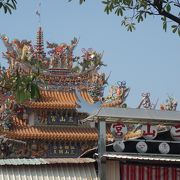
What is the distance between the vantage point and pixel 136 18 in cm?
817

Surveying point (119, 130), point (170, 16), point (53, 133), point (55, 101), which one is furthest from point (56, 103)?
point (170, 16)

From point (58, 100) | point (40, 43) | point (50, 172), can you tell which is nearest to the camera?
point (50, 172)

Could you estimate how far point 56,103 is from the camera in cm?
2586

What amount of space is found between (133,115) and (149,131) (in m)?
0.70

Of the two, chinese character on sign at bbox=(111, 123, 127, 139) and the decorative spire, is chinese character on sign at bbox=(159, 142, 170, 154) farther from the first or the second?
the decorative spire

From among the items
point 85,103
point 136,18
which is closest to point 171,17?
point 136,18

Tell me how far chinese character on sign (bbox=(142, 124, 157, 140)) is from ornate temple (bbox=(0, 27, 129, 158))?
10.9 meters

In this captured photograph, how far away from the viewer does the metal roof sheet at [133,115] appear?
12828 mm

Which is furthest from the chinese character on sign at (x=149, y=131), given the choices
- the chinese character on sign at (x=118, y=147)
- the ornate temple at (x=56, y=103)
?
the ornate temple at (x=56, y=103)

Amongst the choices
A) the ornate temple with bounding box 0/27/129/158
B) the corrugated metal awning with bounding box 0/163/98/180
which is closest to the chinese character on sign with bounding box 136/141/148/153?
the corrugated metal awning with bounding box 0/163/98/180

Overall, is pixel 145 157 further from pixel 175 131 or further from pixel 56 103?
pixel 56 103

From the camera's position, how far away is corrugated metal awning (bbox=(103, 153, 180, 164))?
12674 millimetres

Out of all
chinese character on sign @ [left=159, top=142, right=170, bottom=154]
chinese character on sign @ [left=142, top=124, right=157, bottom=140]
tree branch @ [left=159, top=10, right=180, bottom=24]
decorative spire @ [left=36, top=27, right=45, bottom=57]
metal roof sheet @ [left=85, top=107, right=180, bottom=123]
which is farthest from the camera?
decorative spire @ [left=36, top=27, right=45, bottom=57]

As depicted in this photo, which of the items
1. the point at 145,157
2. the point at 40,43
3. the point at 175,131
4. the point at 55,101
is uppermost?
the point at 40,43
